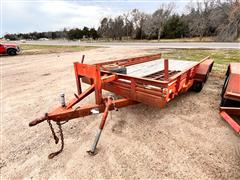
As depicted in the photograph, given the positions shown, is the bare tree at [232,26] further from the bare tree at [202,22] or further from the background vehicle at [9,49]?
the background vehicle at [9,49]

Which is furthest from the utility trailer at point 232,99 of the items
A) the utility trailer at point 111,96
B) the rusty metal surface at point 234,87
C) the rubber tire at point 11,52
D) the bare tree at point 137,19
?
the bare tree at point 137,19

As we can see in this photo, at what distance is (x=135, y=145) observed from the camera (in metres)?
2.40

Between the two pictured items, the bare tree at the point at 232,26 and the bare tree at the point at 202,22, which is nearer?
the bare tree at the point at 232,26

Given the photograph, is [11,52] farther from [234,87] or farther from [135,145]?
[234,87]

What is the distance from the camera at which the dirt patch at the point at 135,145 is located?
2014 millimetres

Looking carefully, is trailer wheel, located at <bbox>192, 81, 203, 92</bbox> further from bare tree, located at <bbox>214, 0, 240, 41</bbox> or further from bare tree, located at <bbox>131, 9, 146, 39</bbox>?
bare tree, located at <bbox>131, 9, 146, 39</bbox>

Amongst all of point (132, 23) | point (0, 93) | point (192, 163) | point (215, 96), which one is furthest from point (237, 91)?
point (132, 23)

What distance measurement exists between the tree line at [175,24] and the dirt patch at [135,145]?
1833 cm

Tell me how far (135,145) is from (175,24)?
37633 millimetres

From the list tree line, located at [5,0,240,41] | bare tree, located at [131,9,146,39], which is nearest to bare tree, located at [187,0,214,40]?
tree line, located at [5,0,240,41]

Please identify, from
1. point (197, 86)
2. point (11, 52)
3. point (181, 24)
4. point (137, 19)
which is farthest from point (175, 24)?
point (197, 86)

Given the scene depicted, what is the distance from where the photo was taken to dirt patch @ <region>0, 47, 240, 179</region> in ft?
6.61

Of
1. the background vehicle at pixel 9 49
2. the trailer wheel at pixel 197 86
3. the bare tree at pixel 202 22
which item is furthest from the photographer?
the bare tree at pixel 202 22

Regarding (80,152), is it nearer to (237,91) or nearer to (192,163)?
(192,163)
